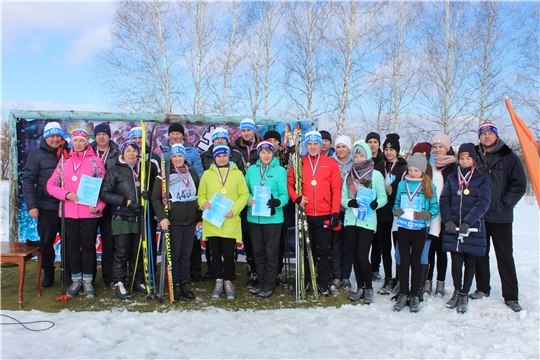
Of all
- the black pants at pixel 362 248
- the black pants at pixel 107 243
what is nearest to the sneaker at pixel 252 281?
the black pants at pixel 362 248

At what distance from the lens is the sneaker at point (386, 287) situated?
199 inches

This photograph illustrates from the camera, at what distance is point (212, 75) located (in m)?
15.3

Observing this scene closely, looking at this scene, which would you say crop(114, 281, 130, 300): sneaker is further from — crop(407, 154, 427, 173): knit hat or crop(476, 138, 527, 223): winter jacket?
crop(476, 138, 527, 223): winter jacket

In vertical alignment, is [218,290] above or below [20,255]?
below

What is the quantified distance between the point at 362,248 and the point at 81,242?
3577 millimetres

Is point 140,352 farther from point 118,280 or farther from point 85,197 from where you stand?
point 85,197

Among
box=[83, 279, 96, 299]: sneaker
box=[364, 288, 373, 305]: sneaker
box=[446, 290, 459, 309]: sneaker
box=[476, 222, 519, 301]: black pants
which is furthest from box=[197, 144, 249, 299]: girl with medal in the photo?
box=[476, 222, 519, 301]: black pants

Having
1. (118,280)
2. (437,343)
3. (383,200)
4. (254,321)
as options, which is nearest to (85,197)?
(118,280)

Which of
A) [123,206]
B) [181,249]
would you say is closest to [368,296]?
[181,249]

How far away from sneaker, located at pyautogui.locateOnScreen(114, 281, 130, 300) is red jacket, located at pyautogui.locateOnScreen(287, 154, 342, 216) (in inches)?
95.4

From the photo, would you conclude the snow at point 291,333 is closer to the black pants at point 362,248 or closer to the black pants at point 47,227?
the black pants at point 362,248

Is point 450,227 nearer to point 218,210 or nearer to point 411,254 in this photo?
point 411,254

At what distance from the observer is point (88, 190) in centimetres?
468

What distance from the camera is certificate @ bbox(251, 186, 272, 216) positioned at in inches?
186
